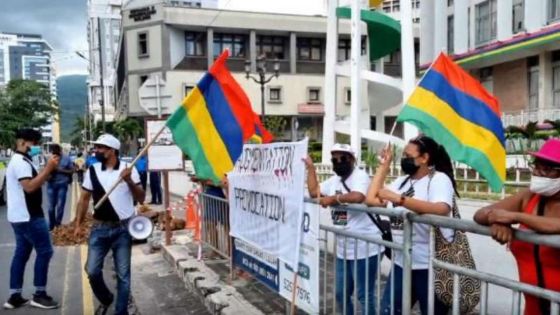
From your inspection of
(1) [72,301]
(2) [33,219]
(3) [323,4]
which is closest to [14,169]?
(2) [33,219]

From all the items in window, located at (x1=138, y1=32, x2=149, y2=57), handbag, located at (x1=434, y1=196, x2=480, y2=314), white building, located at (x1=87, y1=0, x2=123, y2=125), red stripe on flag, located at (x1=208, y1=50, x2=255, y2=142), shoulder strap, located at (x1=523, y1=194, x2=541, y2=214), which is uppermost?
white building, located at (x1=87, y1=0, x2=123, y2=125)

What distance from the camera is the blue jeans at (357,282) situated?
4.08m

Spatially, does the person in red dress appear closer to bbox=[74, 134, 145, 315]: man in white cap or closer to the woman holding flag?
the woman holding flag

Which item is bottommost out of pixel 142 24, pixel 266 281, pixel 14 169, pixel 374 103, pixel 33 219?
pixel 266 281

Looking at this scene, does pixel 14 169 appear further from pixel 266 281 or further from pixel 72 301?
pixel 266 281

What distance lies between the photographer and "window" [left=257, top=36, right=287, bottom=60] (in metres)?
45.8

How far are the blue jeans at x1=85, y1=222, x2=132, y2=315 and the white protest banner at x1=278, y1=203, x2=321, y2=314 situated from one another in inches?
72.2

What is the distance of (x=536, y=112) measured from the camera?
2330 centimetres

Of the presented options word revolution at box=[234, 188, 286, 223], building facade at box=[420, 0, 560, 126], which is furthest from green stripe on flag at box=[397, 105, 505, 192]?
building facade at box=[420, 0, 560, 126]

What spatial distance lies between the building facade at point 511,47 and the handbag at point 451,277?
2013 cm

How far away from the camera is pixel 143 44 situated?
44.2 meters

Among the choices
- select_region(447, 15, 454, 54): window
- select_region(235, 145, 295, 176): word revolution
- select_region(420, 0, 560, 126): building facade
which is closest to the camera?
select_region(235, 145, 295, 176): word revolution

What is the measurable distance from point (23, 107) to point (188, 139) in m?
54.5

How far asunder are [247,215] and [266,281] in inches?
28.2
